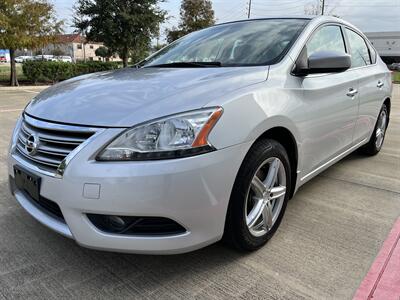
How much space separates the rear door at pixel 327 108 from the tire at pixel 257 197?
337mm

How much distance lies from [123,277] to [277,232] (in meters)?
1.15

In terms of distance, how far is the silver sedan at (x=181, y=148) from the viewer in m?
1.92

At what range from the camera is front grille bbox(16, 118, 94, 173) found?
2.06 m

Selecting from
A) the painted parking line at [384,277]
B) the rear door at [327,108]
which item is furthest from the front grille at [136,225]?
the rear door at [327,108]

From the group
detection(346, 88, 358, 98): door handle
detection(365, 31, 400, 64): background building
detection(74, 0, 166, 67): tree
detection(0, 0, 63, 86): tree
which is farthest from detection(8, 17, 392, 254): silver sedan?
detection(365, 31, 400, 64): background building

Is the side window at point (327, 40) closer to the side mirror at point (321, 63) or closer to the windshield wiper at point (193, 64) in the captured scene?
the side mirror at point (321, 63)

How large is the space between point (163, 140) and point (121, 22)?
19.0 metres

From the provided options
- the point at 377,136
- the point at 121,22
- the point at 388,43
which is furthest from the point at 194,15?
the point at 388,43

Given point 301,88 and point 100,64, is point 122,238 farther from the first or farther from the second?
point 100,64

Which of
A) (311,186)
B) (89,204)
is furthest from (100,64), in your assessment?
(89,204)

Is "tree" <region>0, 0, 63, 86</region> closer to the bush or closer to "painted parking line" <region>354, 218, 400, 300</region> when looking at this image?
the bush

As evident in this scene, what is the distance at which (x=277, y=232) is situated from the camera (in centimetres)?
280

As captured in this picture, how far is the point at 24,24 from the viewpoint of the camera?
15227mm

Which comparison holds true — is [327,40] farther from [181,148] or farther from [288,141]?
[181,148]
